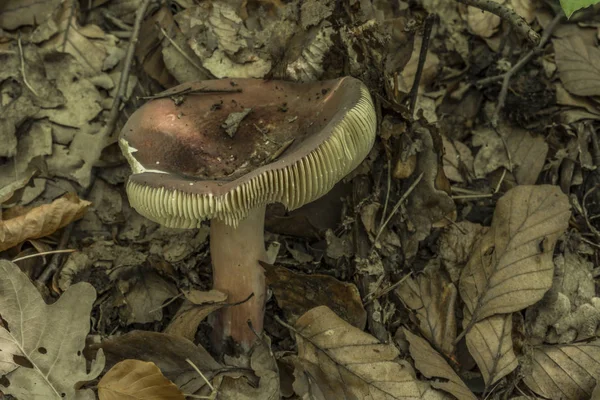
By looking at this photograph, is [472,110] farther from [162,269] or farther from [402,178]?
[162,269]

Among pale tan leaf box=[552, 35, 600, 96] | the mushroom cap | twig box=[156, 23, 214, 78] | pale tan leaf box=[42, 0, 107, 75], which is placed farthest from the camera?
pale tan leaf box=[42, 0, 107, 75]

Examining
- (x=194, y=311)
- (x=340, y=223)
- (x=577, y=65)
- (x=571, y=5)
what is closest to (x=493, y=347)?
(x=340, y=223)

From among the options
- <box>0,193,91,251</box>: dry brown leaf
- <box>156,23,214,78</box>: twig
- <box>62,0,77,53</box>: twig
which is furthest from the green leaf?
<box>62,0,77,53</box>: twig

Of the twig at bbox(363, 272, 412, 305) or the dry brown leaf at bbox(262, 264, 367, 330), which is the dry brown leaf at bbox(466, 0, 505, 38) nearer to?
the twig at bbox(363, 272, 412, 305)

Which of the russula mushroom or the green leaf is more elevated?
the green leaf

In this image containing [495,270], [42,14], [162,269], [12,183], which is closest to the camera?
[495,270]

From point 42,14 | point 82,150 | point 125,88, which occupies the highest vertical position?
point 42,14

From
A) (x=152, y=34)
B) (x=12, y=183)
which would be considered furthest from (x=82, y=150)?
(x=152, y=34)
